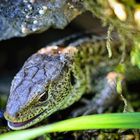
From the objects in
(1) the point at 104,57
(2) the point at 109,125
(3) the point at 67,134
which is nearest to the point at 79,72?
(1) the point at 104,57

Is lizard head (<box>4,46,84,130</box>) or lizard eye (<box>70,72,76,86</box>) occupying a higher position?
lizard head (<box>4,46,84,130</box>)

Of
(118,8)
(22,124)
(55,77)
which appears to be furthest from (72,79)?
(118,8)

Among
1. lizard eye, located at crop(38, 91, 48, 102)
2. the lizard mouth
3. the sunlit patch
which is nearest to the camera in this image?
the sunlit patch

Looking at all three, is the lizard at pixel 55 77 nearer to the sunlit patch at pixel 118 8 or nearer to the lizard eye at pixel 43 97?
the lizard eye at pixel 43 97

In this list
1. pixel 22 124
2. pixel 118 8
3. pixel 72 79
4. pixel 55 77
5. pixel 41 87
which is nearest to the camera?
pixel 118 8

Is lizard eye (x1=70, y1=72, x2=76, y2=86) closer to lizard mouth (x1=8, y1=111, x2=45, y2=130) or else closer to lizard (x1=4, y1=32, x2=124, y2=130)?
lizard (x1=4, y1=32, x2=124, y2=130)

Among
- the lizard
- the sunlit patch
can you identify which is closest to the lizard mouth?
the lizard

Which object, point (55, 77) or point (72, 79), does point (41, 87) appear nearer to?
point (55, 77)

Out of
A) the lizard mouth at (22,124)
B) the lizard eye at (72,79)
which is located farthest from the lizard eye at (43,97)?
the lizard eye at (72,79)
